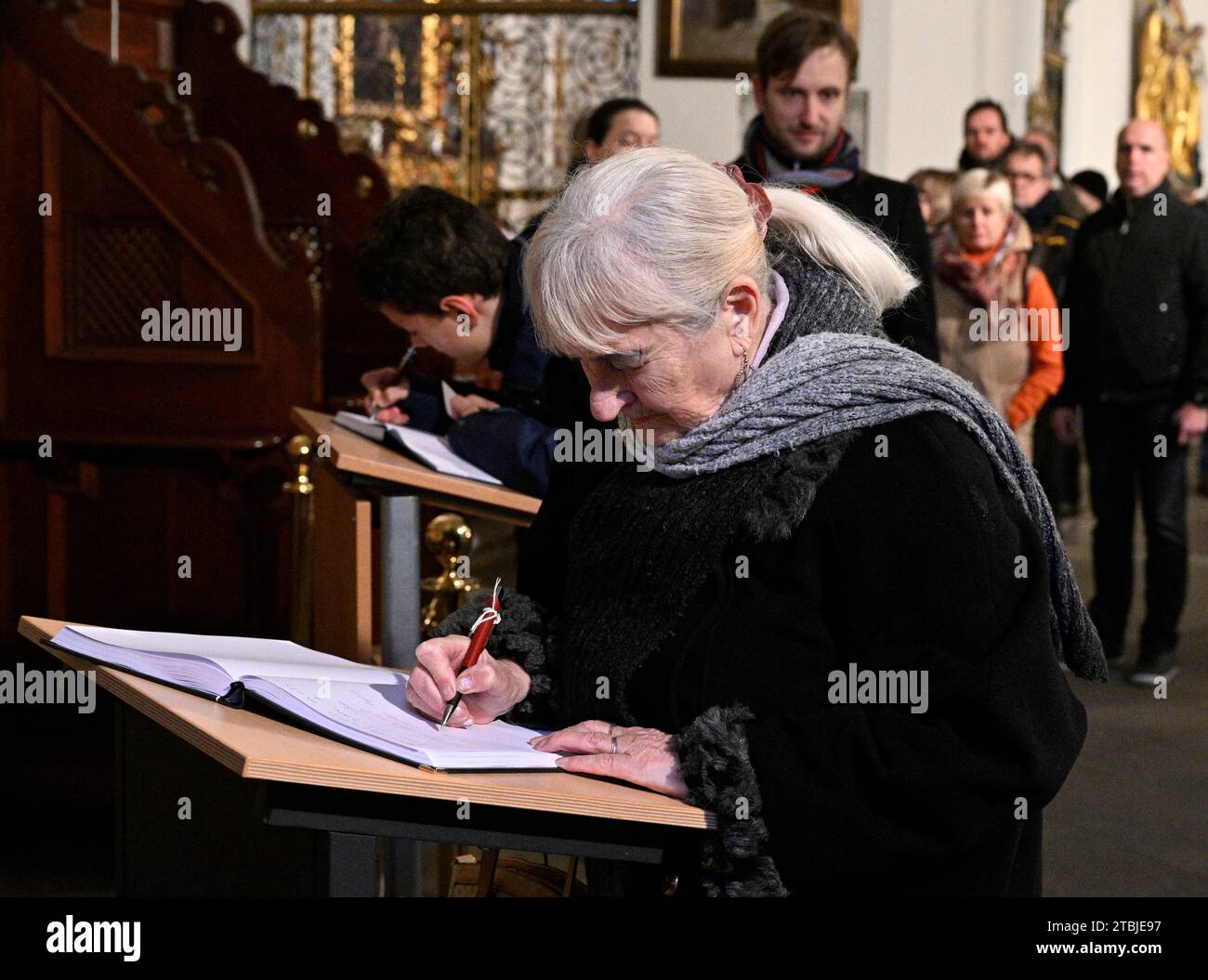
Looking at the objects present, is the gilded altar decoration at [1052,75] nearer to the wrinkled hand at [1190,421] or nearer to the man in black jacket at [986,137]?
the man in black jacket at [986,137]

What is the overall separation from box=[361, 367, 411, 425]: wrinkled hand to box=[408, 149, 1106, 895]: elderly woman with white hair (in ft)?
6.38

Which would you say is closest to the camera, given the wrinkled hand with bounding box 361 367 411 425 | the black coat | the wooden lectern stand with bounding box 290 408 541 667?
the black coat

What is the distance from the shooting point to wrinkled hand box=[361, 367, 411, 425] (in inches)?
164

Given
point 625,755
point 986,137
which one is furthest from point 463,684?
point 986,137

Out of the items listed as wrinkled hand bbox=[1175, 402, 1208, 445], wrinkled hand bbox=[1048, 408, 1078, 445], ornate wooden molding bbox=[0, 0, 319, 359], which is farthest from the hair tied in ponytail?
wrinkled hand bbox=[1048, 408, 1078, 445]

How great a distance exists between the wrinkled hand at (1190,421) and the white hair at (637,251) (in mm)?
4588

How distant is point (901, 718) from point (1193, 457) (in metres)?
11.6

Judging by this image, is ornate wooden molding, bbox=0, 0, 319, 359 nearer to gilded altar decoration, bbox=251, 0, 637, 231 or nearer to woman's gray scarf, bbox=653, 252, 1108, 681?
woman's gray scarf, bbox=653, 252, 1108, 681

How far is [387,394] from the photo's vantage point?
4.21m

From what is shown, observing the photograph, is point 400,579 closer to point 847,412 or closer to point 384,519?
point 384,519

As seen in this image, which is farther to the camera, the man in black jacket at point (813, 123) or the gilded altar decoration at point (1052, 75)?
the gilded altar decoration at point (1052, 75)

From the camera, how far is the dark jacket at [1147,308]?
6.35 m

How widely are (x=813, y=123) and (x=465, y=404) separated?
112 centimetres

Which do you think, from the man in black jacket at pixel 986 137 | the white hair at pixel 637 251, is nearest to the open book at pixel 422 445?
the white hair at pixel 637 251
